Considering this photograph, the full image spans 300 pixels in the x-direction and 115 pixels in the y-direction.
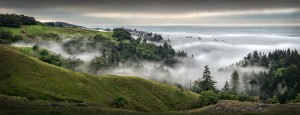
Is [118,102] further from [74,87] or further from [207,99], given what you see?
[207,99]

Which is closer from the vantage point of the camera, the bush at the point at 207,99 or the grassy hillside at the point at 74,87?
the grassy hillside at the point at 74,87

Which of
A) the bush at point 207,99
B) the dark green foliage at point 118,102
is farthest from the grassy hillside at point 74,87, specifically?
the bush at point 207,99

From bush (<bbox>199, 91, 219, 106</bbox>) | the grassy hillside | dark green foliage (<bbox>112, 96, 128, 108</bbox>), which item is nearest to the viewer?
the grassy hillside

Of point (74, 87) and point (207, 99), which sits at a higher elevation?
point (74, 87)

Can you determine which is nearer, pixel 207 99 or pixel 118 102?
pixel 118 102

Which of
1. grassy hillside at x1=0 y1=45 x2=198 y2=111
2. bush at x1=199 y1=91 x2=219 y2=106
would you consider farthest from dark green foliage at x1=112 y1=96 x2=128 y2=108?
bush at x1=199 y1=91 x2=219 y2=106

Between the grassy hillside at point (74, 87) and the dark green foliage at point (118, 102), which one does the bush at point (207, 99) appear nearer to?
the grassy hillside at point (74, 87)

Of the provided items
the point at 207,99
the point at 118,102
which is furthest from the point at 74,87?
the point at 207,99

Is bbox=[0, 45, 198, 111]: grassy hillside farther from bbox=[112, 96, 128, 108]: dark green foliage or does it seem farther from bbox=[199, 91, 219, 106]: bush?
bbox=[199, 91, 219, 106]: bush

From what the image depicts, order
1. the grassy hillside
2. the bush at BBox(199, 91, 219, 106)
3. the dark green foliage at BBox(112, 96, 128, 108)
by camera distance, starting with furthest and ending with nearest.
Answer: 1. the bush at BBox(199, 91, 219, 106)
2. the dark green foliage at BBox(112, 96, 128, 108)
3. the grassy hillside
